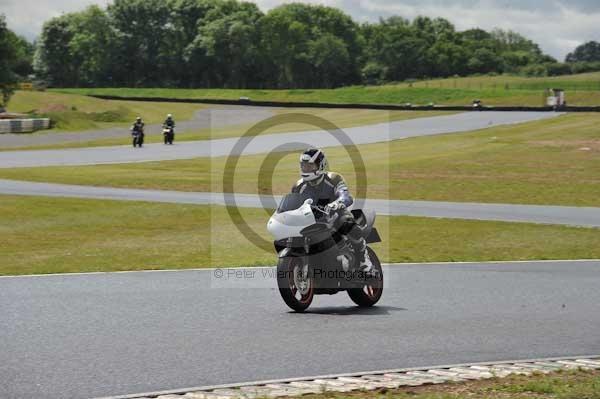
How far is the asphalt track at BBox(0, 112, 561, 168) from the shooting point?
44975 mm

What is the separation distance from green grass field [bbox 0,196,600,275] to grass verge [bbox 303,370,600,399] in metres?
9.10

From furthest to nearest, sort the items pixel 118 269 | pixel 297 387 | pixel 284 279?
pixel 118 269 < pixel 284 279 < pixel 297 387

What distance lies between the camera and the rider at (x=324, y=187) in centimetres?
1090

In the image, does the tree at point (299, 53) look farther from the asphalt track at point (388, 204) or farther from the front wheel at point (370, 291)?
the front wheel at point (370, 291)

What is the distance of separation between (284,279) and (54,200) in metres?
18.4

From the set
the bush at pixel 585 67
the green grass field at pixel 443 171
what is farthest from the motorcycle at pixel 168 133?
the bush at pixel 585 67

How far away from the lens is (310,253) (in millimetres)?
10844

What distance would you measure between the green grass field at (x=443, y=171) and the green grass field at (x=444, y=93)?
34.7 m

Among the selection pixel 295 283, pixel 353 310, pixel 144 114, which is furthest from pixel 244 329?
pixel 144 114

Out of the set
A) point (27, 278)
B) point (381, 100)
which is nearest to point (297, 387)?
point (27, 278)

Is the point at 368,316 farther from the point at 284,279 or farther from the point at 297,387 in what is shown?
the point at 297,387

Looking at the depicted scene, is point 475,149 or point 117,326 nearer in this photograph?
point 117,326

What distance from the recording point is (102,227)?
22438 mm

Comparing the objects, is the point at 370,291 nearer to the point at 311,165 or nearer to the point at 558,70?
the point at 311,165
